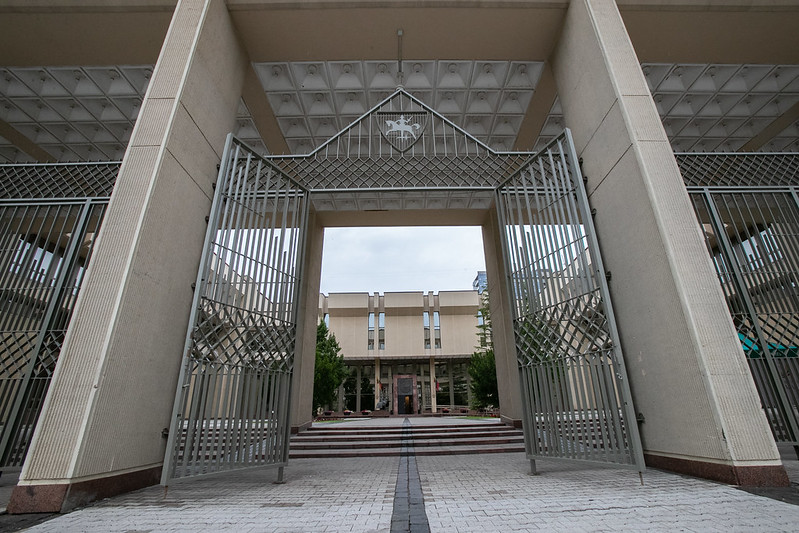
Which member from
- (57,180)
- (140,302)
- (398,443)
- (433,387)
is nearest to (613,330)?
(140,302)

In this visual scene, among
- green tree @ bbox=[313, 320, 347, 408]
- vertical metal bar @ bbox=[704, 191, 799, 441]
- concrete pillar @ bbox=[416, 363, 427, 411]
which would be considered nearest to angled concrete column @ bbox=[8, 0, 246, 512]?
vertical metal bar @ bbox=[704, 191, 799, 441]

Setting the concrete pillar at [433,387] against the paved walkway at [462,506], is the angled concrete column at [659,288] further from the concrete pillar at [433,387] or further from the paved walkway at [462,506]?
the concrete pillar at [433,387]

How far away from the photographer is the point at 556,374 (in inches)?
185

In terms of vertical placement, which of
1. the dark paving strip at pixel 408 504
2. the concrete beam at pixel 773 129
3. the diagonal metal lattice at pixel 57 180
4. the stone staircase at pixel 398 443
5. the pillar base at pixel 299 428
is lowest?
the dark paving strip at pixel 408 504

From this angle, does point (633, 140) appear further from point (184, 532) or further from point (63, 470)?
point (63, 470)

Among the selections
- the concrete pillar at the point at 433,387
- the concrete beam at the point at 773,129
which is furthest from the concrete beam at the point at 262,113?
the concrete pillar at the point at 433,387

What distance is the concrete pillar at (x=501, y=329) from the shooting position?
9.82m

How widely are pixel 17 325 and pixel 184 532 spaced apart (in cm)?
517

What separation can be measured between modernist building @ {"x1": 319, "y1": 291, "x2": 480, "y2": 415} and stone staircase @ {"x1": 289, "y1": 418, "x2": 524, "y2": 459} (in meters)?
22.1

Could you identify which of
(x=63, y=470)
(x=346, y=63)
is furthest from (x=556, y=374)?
(x=346, y=63)

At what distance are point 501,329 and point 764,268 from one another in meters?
5.55

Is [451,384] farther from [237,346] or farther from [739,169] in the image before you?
[237,346]

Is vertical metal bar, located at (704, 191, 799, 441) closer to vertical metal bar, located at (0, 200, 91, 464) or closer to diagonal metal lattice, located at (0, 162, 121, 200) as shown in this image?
diagonal metal lattice, located at (0, 162, 121, 200)

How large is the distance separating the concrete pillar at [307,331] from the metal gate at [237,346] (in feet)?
12.6
